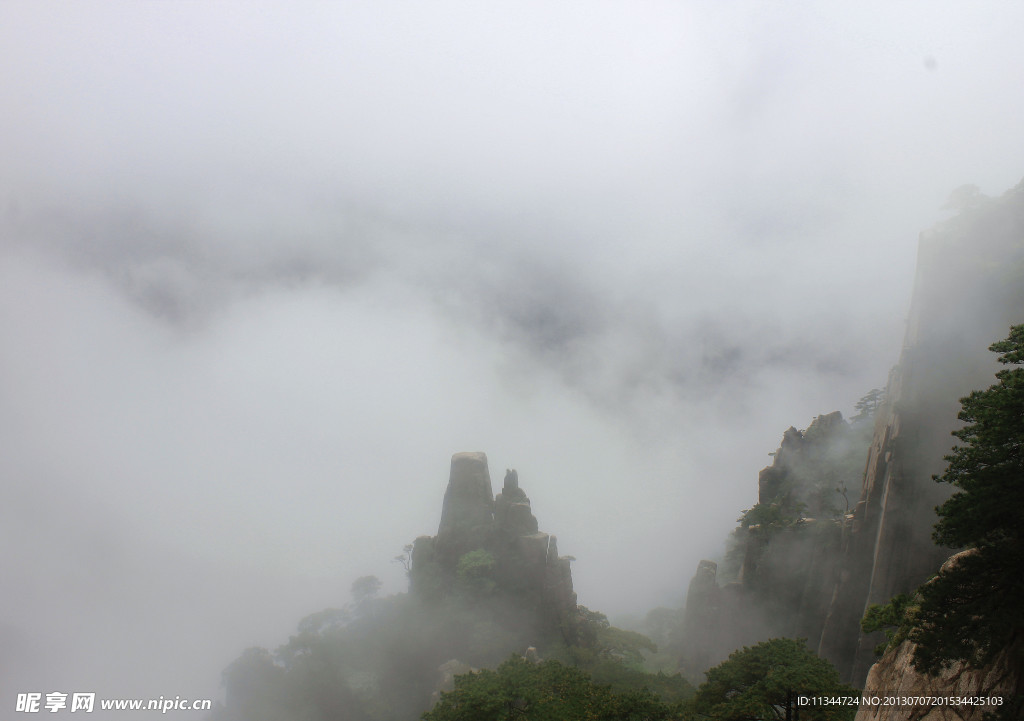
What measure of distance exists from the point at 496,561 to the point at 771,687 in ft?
128

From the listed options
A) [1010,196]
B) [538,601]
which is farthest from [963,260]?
[538,601]

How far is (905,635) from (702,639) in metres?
39.1

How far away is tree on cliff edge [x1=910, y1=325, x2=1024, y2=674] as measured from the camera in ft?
36.6

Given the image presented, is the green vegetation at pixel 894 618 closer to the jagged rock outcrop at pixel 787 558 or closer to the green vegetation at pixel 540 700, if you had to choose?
the green vegetation at pixel 540 700

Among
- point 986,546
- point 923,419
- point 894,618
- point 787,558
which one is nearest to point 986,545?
point 986,546

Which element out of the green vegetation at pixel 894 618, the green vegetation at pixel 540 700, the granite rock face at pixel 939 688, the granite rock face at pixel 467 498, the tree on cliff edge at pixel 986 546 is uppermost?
the granite rock face at pixel 467 498

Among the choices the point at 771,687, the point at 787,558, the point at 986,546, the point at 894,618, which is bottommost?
the point at 771,687

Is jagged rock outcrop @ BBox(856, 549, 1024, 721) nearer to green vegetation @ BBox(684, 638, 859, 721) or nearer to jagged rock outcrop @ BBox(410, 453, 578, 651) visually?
green vegetation @ BBox(684, 638, 859, 721)

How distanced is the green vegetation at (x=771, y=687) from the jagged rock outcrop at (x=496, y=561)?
30563 millimetres

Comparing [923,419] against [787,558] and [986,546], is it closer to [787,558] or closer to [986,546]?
[787,558]

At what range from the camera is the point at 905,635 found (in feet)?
47.8

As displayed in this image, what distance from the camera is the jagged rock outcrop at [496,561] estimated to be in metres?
52.5

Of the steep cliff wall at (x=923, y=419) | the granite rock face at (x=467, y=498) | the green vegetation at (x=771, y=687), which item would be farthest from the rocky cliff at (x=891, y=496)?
the granite rock face at (x=467, y=498)

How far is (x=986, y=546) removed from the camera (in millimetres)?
11688
